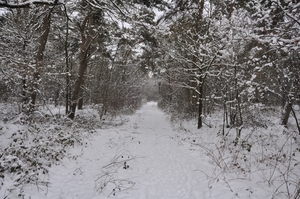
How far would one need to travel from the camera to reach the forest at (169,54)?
14.3 feet

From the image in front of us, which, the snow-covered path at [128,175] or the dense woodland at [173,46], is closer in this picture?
the snow-covered path at [128,175]

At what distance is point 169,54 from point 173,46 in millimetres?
643

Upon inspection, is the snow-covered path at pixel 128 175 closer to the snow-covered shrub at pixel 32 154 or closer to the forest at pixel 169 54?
the snow-covered shrub at pixel 32 154

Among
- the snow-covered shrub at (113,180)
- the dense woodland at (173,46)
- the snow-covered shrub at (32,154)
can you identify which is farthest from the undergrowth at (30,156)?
the dense woodland at (173,46)

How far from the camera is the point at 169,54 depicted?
34.1 feet

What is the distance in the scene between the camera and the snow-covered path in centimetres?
351

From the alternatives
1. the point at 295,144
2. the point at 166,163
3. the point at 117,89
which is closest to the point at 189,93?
the point at 117,89

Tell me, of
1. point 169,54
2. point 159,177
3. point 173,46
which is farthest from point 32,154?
point 173,46

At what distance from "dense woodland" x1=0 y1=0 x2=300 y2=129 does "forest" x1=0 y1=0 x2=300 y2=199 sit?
5 cm

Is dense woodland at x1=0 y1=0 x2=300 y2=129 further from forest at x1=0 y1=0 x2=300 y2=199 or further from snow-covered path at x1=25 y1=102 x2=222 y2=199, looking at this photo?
snow-covered path at x1=25 y1=102 x2=222 y2=199

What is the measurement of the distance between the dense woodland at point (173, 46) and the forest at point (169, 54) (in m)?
0.05

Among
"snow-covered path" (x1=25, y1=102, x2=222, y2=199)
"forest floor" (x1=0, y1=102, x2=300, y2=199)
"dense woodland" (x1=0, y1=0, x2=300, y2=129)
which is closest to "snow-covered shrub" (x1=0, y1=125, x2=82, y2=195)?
"forest floor" (x1=0, y1=102, x2=300, y2=199)

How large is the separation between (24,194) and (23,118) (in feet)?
16.7

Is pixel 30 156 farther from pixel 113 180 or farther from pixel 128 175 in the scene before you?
pixel 128 175
